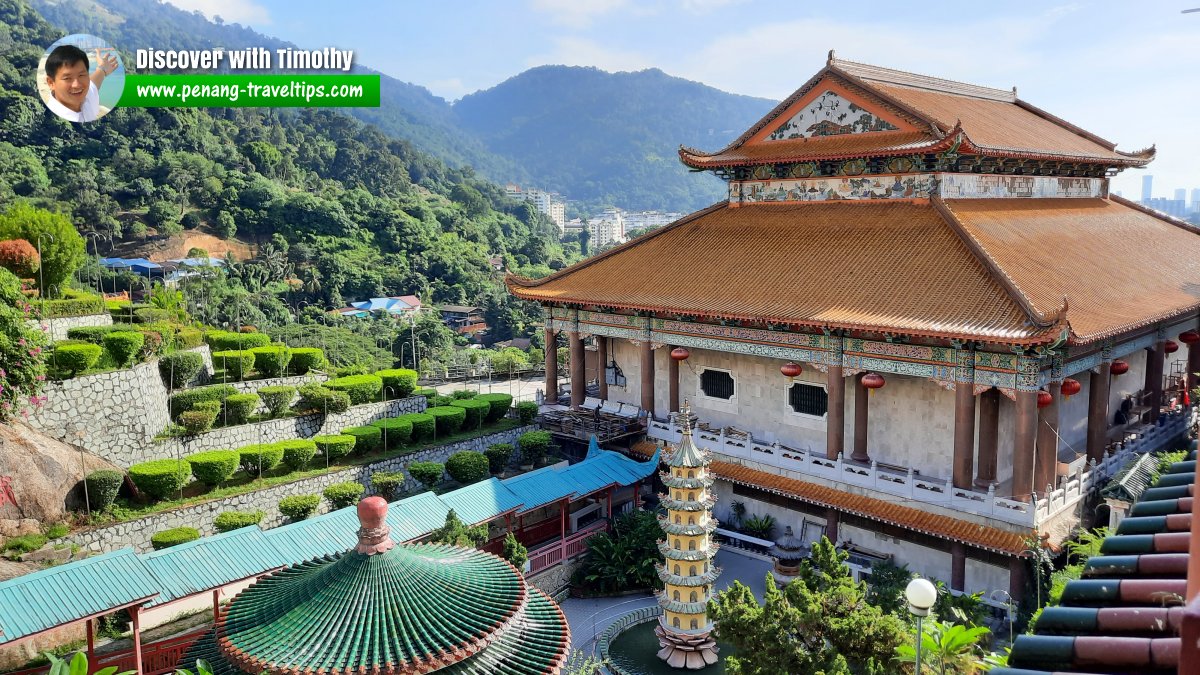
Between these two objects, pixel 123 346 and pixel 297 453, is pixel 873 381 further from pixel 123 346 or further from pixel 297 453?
pixel 123 346

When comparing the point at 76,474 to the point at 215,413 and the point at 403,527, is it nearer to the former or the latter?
the point at 215,413

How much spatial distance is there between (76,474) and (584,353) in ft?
39.6

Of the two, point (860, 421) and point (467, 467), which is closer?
point (860, 421)

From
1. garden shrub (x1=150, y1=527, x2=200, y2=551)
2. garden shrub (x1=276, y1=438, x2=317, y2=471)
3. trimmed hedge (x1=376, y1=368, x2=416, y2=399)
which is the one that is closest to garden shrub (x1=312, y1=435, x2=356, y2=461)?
garden shrub (x1=276, y1=438, x2=317, y2=471)

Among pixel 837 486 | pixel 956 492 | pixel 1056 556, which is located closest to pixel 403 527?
pixel 837 486

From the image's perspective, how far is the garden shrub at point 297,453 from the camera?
17703 mm

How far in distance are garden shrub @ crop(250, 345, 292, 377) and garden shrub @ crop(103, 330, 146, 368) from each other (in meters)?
3.78

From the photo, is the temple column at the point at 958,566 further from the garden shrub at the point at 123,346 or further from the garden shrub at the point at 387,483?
the garden shrub at the point at 123,346

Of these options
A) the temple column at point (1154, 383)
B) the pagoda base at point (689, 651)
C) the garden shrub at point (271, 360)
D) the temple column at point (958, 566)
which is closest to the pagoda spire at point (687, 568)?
the pagoda base at point (689, 651)

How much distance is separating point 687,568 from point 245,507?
8.63 meters

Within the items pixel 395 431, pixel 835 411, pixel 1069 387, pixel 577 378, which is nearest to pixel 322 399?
pixel 395 431

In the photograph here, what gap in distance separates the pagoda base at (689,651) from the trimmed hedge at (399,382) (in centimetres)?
1023

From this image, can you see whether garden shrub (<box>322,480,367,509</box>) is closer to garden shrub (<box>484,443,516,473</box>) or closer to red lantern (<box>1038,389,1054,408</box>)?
garden shrub (<box>484,443,516,473</box>)

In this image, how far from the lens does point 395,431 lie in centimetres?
1945
